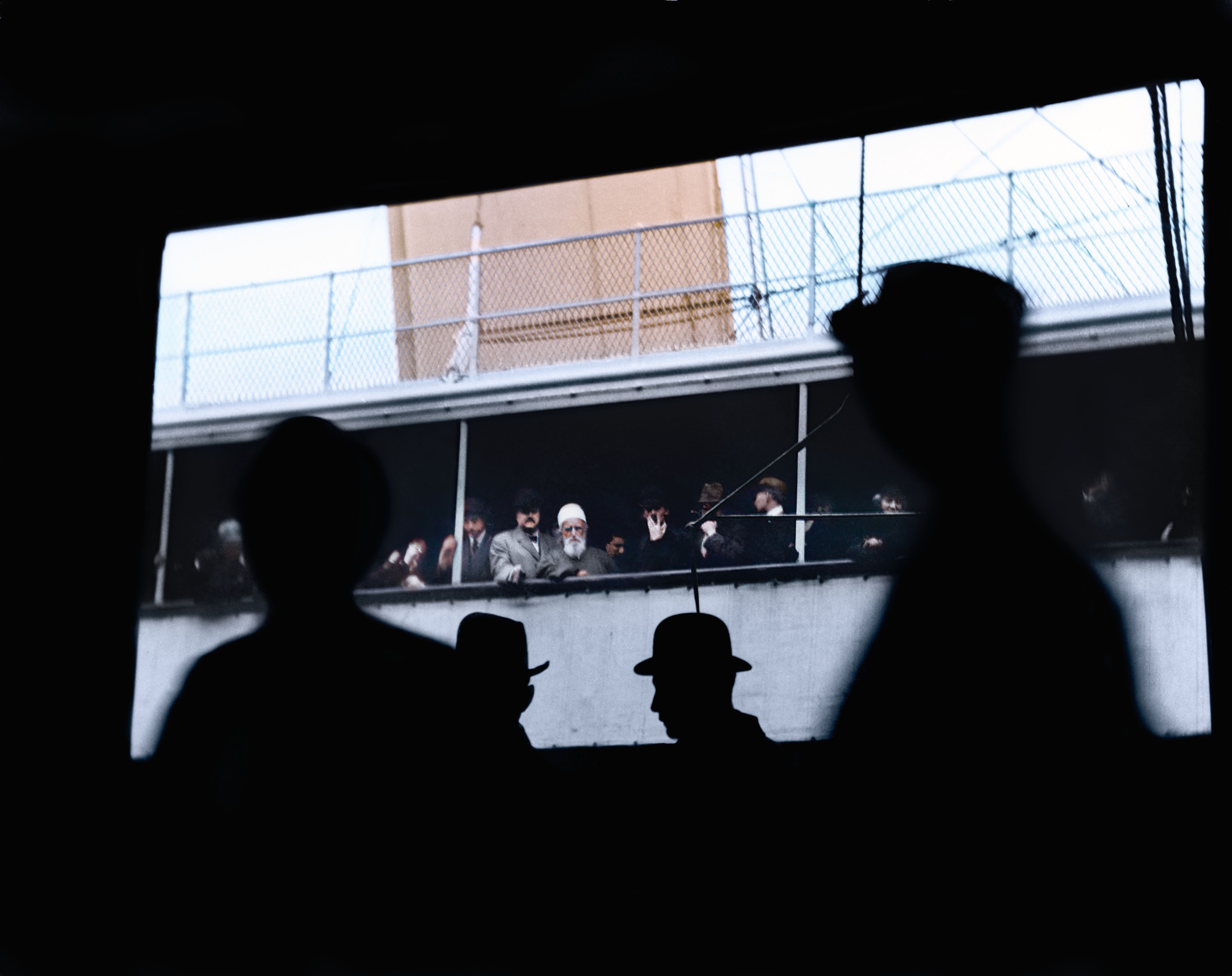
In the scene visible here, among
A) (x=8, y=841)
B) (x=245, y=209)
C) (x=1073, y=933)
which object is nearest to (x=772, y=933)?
(x=1073, y=933)

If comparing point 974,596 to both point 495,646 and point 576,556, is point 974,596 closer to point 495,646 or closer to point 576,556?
point 495,646

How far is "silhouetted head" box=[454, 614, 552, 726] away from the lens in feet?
7.50

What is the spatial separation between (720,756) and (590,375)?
6331mm

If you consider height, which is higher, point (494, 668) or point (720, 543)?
point (720, 543)

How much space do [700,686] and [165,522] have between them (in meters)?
8.30

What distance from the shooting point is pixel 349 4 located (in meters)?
1.37

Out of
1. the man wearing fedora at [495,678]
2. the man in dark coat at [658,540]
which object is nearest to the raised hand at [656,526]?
the man in dark coat at [658,540]

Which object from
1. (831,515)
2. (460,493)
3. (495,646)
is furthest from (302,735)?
(460,493)

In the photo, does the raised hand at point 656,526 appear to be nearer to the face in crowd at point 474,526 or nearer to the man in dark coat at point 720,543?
the man in dark coat at point 720,543

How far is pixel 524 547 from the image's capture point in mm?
8102

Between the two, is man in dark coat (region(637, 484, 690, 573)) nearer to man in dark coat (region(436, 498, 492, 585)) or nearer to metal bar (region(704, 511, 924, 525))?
metal bar (region(704, 511, 924, 525))

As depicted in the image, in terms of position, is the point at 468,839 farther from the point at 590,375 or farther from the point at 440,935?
the point at 590,375

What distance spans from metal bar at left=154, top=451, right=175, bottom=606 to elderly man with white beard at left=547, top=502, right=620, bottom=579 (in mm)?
3471

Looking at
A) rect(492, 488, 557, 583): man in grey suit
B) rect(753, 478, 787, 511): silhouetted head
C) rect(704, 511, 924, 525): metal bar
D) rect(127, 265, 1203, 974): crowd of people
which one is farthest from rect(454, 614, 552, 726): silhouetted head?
rect(753, 478, 787, 511): silhouetted head
